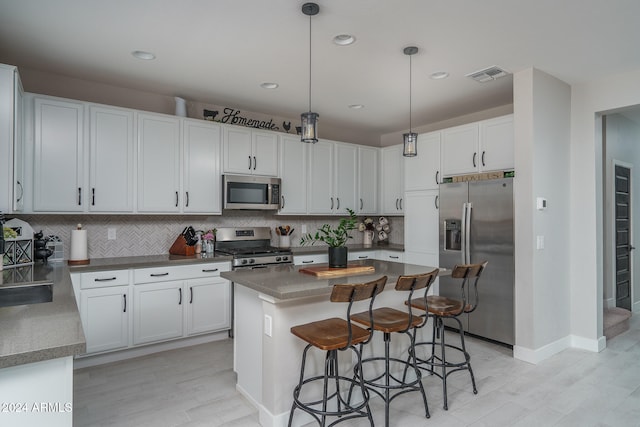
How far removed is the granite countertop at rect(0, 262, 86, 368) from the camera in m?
1.13

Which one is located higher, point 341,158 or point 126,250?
point 341,158

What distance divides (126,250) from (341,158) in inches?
115

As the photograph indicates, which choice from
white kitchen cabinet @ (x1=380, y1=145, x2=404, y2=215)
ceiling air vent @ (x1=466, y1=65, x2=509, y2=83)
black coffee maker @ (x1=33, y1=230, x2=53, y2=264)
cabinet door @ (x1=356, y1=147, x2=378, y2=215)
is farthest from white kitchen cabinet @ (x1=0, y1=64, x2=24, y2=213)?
white kitchen cabinet @ (x1=380, y1=145, x2=404, y2=215)

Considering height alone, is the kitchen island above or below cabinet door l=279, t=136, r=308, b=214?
below

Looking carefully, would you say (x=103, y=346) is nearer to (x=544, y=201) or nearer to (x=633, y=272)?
(x=544, y=201)

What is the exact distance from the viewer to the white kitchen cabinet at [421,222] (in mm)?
4454

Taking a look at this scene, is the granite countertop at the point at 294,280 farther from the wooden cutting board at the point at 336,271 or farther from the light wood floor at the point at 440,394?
the light wood floor at the point at 440,394

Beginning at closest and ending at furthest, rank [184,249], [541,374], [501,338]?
[541,374] → [501,338] → [184,249]

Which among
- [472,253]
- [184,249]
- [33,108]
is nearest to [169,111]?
[33,108]

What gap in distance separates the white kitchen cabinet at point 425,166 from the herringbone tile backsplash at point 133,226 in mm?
1904

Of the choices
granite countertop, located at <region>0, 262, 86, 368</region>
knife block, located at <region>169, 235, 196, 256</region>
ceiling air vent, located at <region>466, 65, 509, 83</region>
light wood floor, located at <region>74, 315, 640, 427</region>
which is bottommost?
light wood floor, located at <region>74, 315, 640, 427</region>

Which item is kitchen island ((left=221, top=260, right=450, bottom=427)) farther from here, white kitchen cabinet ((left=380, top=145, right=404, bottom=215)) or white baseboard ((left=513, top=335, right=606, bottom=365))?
white kitchen cabinet ((left=380, top=145, right=404, bottom=215))

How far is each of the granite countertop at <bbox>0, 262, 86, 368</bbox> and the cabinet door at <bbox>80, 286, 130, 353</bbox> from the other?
1.27m

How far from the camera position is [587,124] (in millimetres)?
3664
